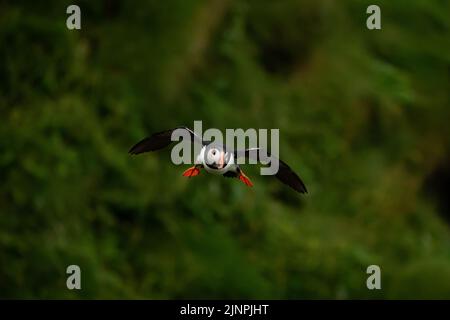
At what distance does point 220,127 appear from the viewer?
361 inches

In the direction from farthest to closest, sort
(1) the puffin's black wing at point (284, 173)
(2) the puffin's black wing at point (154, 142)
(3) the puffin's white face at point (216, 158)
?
1. (2) the puffin's black wing at point (154, 142)
2. (1) the puffin's black wing at point (284, 173)
3. (3) the puffin's white face at point (216, 158)

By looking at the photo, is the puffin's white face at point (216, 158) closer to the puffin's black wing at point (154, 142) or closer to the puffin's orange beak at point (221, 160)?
the puffin's orange beak at point (221, 160)

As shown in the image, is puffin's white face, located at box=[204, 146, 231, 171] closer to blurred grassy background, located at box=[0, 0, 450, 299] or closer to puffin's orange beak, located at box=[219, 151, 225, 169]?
puffin's orange beak, located at box=[219, 151, 225, 169]

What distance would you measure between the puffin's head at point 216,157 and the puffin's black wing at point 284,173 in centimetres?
14

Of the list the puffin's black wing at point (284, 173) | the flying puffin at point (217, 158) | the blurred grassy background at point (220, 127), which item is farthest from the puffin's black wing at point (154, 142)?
the blurred grassy background at point (220, 127)

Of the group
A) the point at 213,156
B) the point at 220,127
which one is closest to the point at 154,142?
the point at 213,156

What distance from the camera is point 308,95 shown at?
398 inches

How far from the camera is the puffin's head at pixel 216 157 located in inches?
172

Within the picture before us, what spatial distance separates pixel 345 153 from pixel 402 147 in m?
0.62

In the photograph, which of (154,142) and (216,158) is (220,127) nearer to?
(154,142)

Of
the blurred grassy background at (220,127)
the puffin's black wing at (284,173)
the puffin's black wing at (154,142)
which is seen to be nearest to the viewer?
the puffin's black wing at (284,173)

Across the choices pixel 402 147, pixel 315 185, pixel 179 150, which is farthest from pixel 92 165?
pixel 402 147

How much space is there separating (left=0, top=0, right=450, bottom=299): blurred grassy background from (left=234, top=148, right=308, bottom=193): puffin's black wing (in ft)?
12.3

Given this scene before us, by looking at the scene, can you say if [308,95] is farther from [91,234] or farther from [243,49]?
[91,234]
